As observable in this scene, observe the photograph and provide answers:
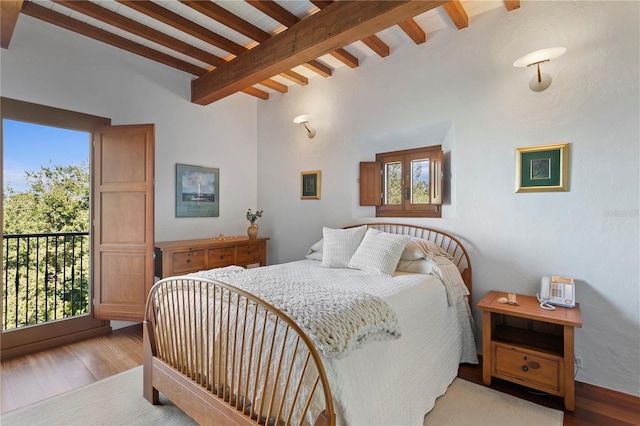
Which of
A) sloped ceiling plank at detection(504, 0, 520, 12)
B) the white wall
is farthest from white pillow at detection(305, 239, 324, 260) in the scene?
sloped ceiling plank at detection(504, 0, 520, 12)

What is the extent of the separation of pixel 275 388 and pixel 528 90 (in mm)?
2826

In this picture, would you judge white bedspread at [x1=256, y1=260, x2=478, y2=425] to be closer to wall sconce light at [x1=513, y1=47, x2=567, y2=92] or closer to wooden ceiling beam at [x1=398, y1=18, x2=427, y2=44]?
wall sconce light at [x1=513, y1=47, x2=567, y2=92]

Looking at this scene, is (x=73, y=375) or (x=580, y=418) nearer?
(x=580, y=418)

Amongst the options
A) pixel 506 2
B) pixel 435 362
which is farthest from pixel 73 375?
pixel 506 2

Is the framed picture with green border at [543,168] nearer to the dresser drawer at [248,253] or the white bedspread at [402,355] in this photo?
the white bedspread at [402,355]

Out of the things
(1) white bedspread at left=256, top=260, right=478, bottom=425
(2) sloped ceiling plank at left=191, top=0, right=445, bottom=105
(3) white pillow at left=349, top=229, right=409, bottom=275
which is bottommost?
(1) white bedspread at left=256, top=260, right=478, bottom=425

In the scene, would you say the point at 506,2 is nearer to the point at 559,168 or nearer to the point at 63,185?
the point at 559,168

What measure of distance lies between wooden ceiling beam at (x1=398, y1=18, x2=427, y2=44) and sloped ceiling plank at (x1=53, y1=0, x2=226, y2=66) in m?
1.97

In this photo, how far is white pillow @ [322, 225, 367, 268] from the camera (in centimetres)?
295

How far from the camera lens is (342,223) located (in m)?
3.77

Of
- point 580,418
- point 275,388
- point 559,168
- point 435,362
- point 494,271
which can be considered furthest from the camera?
point 494,271

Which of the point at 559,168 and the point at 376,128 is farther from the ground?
the point at 376,128

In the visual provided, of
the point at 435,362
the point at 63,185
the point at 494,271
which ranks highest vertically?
the point at 63,185

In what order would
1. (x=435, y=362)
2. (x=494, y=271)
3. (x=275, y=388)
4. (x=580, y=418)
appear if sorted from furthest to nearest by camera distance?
(x=494, y=271) < (x=435, y=362) < (x=580, y=418) < (x=275, y=388)
